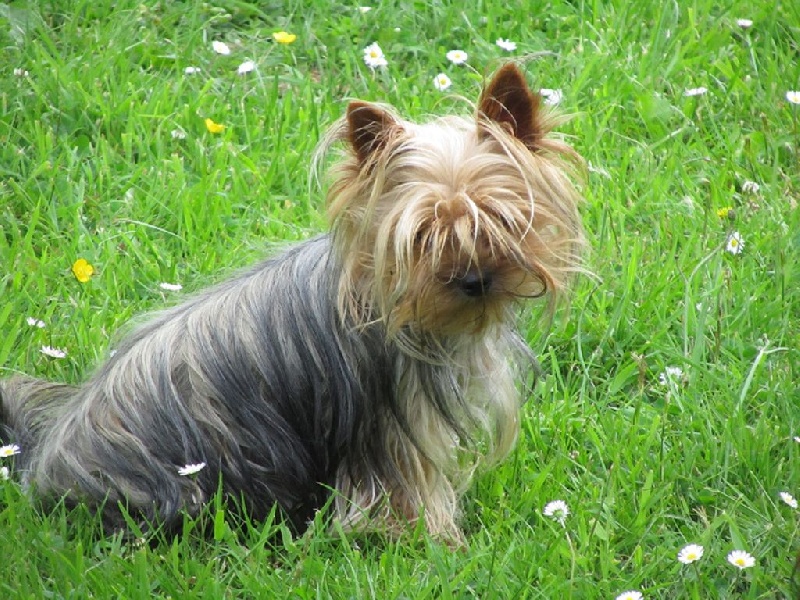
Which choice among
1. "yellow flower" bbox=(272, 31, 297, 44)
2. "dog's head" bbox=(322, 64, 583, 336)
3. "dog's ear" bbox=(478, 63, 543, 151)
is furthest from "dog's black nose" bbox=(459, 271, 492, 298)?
"yellow flower" bbox=(272, 31, 297, 44)

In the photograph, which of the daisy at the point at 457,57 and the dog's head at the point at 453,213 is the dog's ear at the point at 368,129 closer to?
the dog's head at the point at 453,213

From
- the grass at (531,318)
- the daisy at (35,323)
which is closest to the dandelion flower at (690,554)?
the grass at (531,318)

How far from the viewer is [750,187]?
5.36 m

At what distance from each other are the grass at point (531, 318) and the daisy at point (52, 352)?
5 cm

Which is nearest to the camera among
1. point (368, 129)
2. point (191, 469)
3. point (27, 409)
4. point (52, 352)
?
point (368, 129)

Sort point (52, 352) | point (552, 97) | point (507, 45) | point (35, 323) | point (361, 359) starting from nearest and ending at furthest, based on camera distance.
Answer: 1. point (361, 359)
2. point (52, 352)
3. point (35, 323)
4. point (552, 97)
5. point (507, 45)

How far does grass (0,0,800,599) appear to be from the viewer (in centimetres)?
390

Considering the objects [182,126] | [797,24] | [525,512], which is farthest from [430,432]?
[797,24]

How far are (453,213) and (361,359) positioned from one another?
0.63 metres

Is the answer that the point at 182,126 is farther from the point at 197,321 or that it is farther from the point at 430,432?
the point at 430,432

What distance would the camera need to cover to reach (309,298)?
13.2 feet

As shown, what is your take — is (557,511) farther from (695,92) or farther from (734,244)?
(695,92)

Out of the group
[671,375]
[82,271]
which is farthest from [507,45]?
[82,271]

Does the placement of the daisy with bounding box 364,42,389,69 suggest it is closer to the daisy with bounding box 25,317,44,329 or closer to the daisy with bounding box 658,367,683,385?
the daisy with bounding box 25,317,44,329
